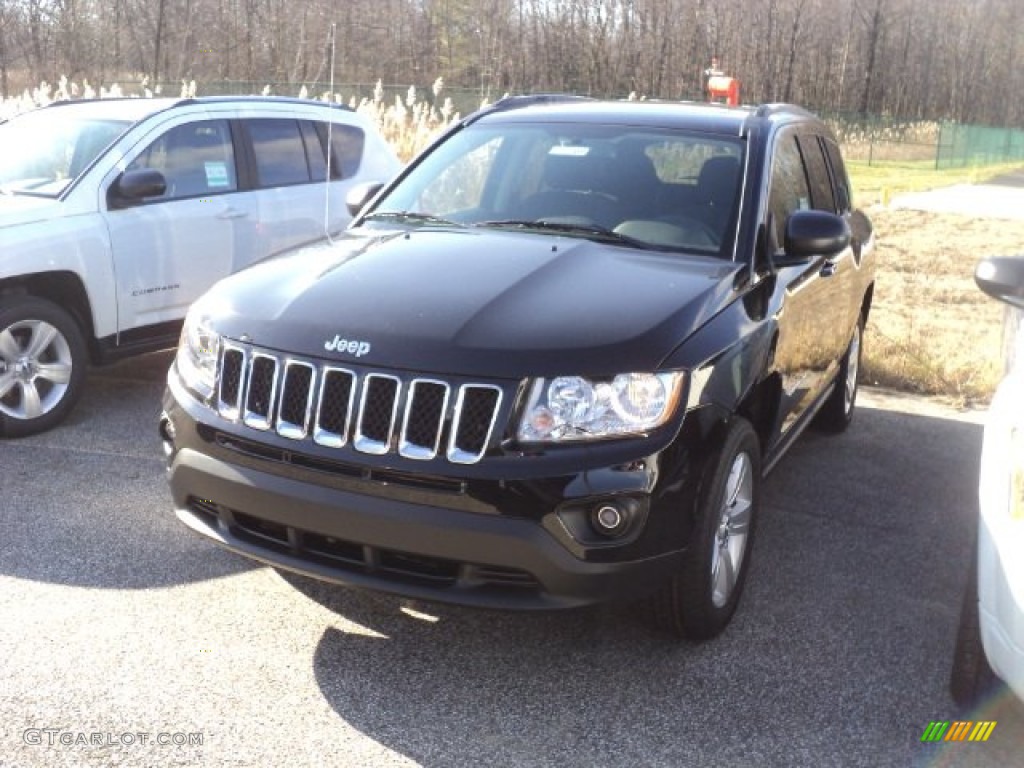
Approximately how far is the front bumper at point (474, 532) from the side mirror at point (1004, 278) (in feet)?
4.15

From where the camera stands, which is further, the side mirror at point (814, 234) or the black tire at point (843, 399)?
the black tire at point (843, 399)

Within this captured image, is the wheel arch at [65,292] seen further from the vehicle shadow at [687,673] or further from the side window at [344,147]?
the vehicle shadow at [687,673]

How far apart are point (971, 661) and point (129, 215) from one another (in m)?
5.01

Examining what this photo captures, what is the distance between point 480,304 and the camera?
3438 mm

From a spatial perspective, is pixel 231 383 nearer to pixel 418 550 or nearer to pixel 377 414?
pixel 377 414

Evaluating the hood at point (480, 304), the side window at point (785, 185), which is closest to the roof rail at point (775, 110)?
the side window at point (785, 185)

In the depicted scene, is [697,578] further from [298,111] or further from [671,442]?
[298,111]

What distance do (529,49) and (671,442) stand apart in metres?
54.3

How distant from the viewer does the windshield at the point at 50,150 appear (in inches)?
246

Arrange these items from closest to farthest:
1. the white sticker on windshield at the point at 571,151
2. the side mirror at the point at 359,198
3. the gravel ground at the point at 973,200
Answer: the white sticker on windshield at the point at 571,151, the side mirror at the point at 359,198, the gravel ground at the point at 973,200

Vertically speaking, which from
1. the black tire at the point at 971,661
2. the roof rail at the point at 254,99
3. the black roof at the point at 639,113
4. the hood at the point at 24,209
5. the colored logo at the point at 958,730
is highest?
the black roof at the point at 639,113

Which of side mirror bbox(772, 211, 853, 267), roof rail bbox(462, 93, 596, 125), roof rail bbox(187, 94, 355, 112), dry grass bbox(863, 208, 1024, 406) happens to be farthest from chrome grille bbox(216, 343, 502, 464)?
dry grass bbox(863, 208, 1024, 406)

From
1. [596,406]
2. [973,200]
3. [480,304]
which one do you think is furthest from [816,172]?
[973,200]

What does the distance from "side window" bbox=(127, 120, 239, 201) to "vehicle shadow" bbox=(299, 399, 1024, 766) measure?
3.40 meters
